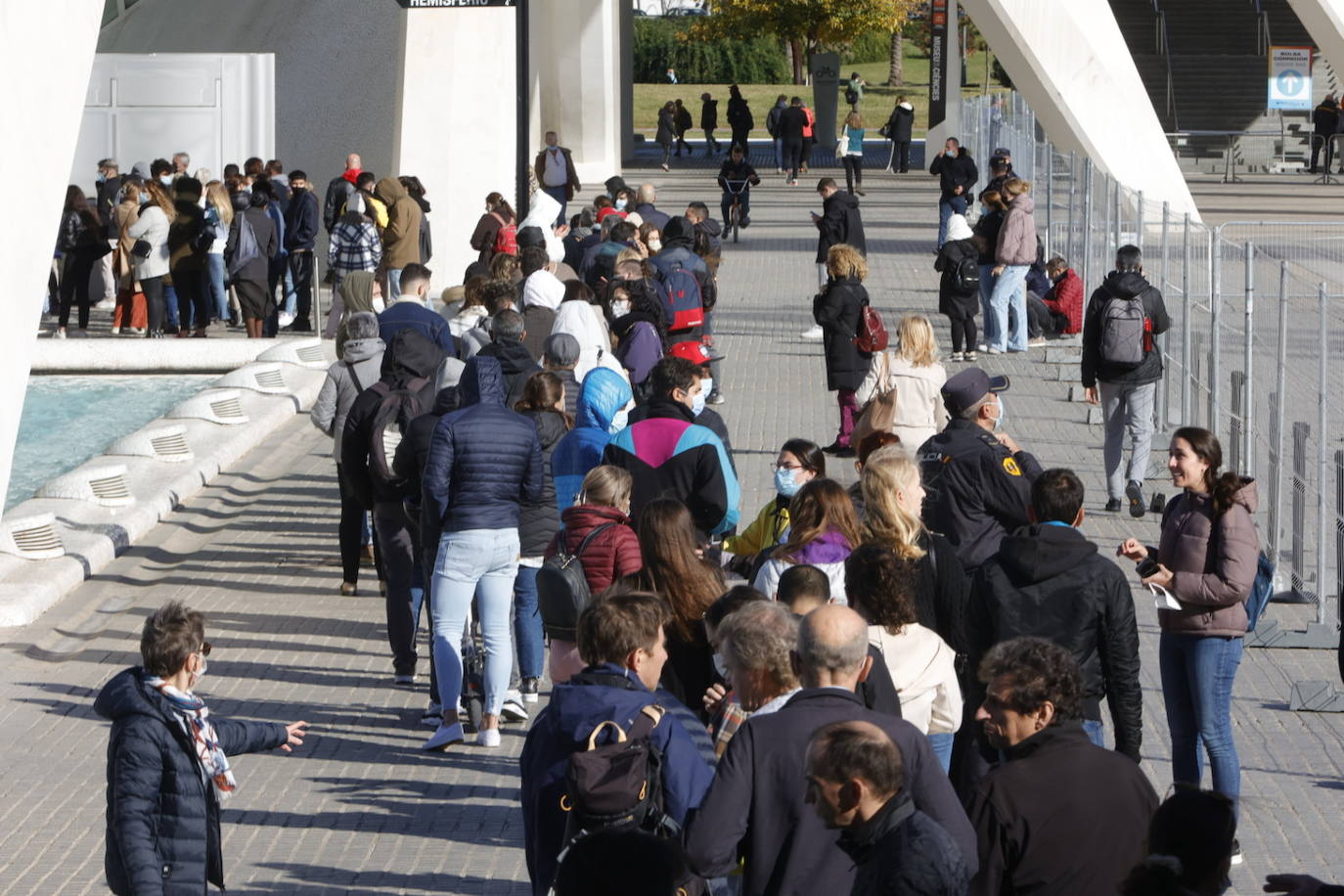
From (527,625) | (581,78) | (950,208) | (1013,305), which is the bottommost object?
(527,625)

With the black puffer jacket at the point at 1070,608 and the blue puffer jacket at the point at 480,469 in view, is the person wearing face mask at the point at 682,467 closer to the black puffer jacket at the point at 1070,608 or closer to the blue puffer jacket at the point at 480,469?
the blue puffer jacket at the point at 480,469

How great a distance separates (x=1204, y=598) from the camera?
7.04 meters

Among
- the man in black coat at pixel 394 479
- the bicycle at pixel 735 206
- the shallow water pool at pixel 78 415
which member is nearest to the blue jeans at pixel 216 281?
the shallow water pool at pixel 78 415

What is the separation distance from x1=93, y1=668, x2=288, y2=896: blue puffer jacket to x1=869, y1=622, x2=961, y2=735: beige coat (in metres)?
2.07

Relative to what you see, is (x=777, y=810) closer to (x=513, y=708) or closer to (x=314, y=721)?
(x=513, y=708)

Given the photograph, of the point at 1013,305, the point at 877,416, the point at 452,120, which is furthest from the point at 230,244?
the point at 877,416

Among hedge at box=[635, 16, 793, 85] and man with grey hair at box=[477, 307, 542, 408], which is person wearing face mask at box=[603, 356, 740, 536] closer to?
man with grey hair at box=[477, 307, 542, 408]

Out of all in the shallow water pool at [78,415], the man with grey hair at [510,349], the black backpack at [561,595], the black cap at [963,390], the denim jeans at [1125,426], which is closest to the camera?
the black backpack at [561,595]

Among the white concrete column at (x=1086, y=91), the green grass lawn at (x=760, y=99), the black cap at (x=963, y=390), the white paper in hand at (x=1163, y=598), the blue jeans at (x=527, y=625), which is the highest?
the green grass lawn at (x=760, y=99)

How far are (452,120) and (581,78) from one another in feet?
49.4

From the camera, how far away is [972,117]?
36719 mm

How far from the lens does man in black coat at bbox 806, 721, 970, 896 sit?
396 centimetres

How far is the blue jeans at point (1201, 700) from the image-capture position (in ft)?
23.4

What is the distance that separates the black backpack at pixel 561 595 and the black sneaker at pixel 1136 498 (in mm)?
6839
